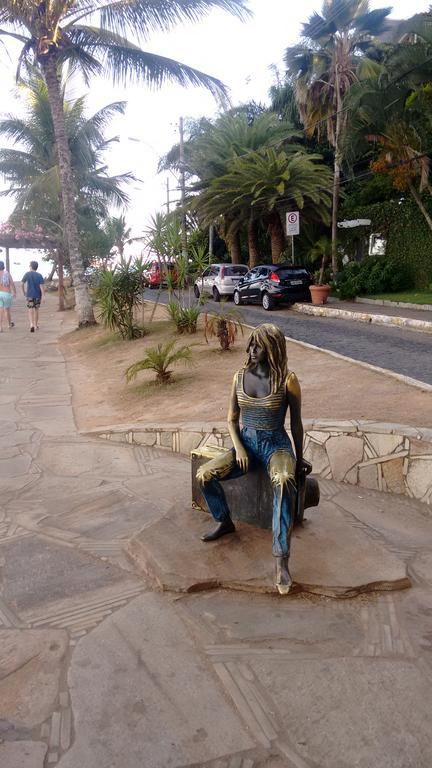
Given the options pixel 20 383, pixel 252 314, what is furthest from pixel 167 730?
pixel 252 314

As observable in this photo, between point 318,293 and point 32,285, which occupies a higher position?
point 32,285

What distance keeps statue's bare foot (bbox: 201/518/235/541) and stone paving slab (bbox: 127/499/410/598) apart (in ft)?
0.12

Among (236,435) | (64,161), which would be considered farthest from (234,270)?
(236,435)

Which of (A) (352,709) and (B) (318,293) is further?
(B) (318,293)

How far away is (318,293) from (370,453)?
14.2 m

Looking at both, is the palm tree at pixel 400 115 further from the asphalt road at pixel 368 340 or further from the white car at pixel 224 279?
the white car at pixel 224 279

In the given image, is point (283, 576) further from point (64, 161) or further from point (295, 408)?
point (64, 161)

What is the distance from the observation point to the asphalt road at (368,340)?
8.58 m

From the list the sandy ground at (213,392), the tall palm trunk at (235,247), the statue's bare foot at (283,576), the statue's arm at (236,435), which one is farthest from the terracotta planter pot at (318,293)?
the statue's bare foot at (283,576)

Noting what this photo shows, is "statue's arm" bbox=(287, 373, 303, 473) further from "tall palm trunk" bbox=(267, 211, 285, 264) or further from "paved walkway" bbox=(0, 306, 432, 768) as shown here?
"tall palm trunk" bbox=(267, 211, 285, 264)

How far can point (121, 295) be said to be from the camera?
42.5 ft

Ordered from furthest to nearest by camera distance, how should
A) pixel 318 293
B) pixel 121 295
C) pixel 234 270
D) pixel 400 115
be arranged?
pixel 234 270
pixel 318 293
pixel 400 115
pixel 121 295

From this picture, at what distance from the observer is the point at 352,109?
18328 millimetres

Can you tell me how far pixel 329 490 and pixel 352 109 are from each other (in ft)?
55.0
